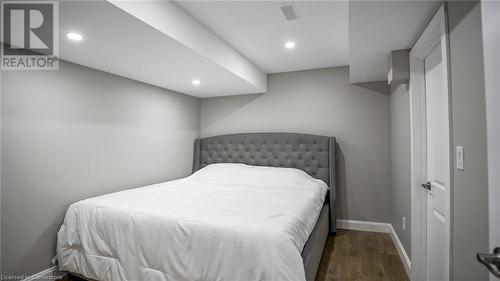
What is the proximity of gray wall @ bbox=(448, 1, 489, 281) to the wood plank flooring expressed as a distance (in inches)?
46.4

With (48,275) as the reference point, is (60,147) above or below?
above

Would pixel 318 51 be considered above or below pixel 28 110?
above

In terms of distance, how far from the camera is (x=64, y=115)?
7.64 feet

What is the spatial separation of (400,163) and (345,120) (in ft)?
3.60

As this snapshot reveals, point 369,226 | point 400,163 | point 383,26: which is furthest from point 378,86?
point 369,226

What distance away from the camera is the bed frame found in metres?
3.46

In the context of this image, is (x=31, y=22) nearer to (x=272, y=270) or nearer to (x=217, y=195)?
(x=217, y=195)

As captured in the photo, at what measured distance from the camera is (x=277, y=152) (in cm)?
372

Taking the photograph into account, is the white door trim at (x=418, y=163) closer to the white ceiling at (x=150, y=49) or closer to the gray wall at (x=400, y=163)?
the gray wall at (x=400, y=163)

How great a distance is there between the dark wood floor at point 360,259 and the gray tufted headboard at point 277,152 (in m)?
0.36

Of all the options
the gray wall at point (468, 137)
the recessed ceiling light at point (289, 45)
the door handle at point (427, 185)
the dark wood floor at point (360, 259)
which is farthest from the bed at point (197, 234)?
the recessed ceiling light at point (289, 45)

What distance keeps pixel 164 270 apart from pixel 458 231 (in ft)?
5.89

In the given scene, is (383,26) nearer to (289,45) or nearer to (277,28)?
(277,28)

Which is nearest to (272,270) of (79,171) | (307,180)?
(307,180)
